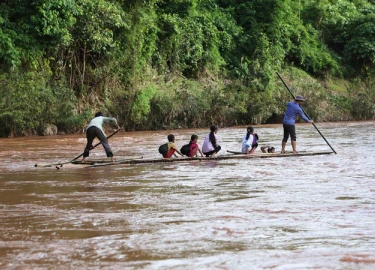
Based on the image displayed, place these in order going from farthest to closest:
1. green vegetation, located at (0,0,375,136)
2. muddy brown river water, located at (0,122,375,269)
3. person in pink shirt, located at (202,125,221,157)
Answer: green vegetation, located at (0,0,375,136) → person in pink shirt, located at (202,125,221,157) → muddy brown river water, located at (0,122,375,269)

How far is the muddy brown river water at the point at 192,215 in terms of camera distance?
21.8 ft

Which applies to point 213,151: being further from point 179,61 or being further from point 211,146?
point 179,61

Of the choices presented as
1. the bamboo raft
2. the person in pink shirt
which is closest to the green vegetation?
the person in pink shirt

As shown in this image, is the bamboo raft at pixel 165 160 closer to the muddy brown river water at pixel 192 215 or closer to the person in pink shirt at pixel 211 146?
the muddy brown river water at pixel 192 215

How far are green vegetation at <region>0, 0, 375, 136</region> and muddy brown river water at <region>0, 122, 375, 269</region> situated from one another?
984 centimetres

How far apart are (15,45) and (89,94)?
14.7 ft

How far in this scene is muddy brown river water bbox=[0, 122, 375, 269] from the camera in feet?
21.8

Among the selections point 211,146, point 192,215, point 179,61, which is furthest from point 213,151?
point 179,61

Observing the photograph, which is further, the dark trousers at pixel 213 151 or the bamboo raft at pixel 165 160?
the dark trousers at pixel 213 151

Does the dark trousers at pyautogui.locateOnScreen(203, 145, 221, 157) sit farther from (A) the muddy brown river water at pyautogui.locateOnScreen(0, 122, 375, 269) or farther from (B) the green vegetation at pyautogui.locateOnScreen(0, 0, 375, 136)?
(B) the green vegetation at pyautogui.locateOnScreen(0, 0, 375, 136)

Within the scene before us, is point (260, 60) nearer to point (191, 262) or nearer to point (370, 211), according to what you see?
point (370, 211)

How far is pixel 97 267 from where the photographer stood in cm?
632

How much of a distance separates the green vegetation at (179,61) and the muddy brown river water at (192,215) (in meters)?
9.84

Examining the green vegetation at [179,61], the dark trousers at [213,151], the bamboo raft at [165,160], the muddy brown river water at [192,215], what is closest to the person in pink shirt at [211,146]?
the dark trousers at [213,151]
